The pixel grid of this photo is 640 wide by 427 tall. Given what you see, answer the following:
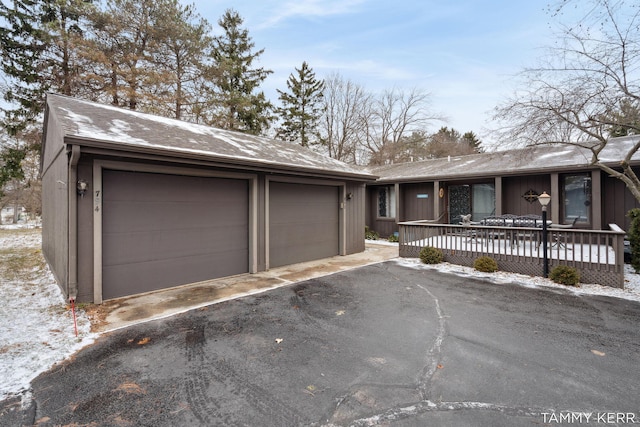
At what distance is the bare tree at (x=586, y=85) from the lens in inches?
202

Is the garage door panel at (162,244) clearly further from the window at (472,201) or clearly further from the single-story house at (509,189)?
the window at (472,201)

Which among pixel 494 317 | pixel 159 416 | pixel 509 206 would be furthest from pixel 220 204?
pixel 509 206

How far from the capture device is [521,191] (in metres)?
9.64

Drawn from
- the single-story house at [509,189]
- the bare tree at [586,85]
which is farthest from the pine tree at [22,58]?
the bare tree at [586,85]

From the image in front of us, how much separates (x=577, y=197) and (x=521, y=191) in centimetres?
140

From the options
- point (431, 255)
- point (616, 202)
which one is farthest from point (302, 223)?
point (616, 202)

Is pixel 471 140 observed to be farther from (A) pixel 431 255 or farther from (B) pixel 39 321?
(B) pixel 39 321

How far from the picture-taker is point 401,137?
23.5 m

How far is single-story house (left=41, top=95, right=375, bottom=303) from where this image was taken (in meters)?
4.43

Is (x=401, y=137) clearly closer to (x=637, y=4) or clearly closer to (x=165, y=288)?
(x=637, y=4)

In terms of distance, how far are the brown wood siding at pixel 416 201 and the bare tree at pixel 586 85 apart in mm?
4930

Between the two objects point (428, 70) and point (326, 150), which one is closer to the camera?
point (428, 70)

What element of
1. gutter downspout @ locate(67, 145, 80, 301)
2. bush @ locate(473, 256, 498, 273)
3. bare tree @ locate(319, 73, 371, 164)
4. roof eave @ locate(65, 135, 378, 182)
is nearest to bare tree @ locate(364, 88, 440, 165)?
bare tree @ locate(319, 73, 371, 164)

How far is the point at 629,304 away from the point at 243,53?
20.8 m
